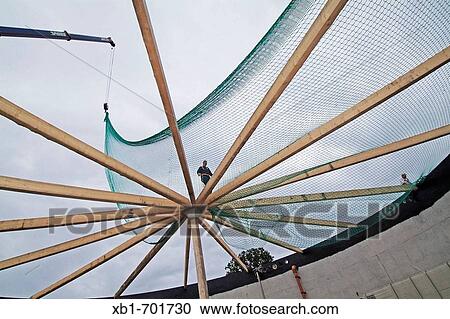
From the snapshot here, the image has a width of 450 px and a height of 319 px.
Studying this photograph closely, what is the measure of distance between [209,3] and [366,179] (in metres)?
4.81

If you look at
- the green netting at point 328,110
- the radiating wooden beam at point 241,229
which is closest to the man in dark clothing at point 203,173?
the green netting at point 328,110

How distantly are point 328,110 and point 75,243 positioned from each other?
5395 mm

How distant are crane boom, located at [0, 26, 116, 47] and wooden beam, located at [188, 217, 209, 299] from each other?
28.3 ft

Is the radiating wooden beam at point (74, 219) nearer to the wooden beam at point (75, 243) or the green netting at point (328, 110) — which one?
the wooden beam at point (75, 243)

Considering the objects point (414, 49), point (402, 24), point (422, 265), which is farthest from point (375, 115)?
point (422, 265)

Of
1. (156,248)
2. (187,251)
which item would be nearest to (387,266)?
(187,251)

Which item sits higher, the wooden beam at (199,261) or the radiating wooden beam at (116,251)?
the radiating wooden beam at (116,251)

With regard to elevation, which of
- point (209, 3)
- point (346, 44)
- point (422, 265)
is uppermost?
point (209, 3)

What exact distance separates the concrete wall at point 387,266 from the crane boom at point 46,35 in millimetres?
11074

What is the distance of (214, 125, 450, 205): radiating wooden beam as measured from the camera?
411 cm

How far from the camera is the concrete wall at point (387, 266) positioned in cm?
519

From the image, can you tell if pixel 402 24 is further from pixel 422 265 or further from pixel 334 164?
pixel 422 265

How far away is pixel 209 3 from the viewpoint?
6.04 meters
